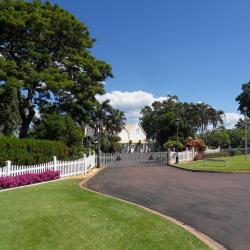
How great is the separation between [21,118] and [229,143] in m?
50.5

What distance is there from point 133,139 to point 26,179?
9463 cm

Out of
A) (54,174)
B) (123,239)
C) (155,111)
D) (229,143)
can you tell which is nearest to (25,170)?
(54,174)

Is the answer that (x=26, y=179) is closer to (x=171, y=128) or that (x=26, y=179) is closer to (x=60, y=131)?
(x=60, y=131)

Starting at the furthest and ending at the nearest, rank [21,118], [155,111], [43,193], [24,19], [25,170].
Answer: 1. [155,111]
2. [21,118]
3. [24,19]
4. [25,170]
5. [43,193]

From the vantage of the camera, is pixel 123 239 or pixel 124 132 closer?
pixel 123 239

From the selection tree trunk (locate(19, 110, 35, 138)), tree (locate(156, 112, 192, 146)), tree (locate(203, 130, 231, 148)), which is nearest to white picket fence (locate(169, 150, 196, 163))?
tree trunk (locate(19, 110, 35, 138))

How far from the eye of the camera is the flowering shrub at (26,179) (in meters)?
18.7

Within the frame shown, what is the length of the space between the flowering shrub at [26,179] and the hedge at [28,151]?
1557 mm

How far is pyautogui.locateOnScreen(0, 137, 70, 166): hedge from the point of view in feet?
72.2

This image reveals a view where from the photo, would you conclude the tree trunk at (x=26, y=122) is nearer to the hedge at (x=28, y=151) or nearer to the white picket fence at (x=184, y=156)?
the hedge at (x=28, y=151)

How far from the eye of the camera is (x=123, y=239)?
8.32 metres

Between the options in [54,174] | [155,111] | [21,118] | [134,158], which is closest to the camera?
[54,174]

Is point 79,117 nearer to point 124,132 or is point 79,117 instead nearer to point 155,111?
point 124,132

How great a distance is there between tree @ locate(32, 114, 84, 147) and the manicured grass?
2049 centimetres
